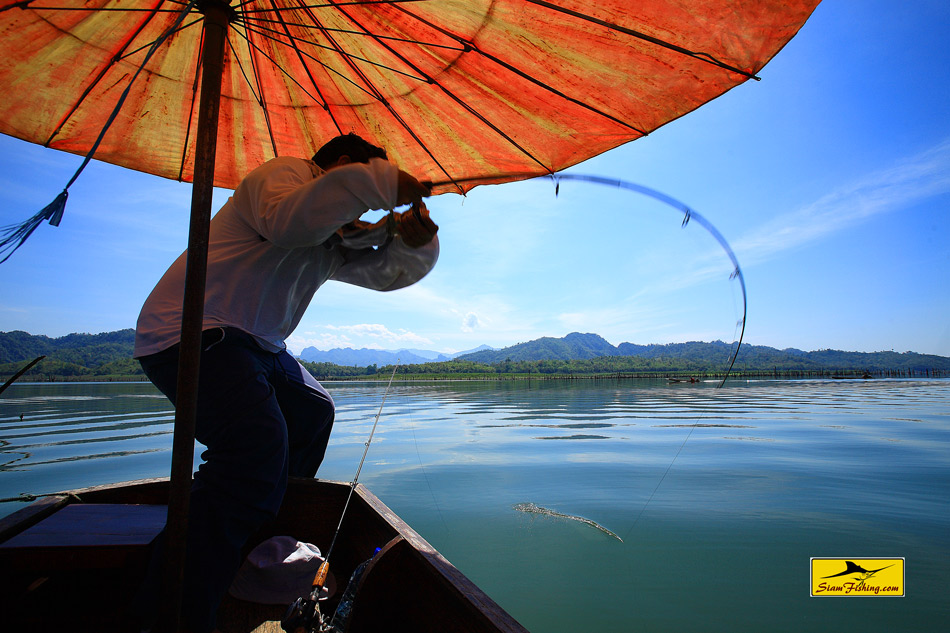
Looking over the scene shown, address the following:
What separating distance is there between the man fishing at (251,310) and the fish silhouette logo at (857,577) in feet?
12.4

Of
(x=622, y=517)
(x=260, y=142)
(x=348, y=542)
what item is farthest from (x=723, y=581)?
(x=260, y=142)

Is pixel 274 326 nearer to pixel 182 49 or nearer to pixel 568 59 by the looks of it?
pixel 182 49

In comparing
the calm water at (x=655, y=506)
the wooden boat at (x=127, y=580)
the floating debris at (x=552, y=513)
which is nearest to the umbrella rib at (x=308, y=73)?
the wooden boat at (x=127, y=580)

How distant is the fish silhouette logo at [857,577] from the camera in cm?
344

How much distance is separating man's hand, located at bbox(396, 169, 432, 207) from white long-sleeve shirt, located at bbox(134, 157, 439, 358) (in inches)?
1.2

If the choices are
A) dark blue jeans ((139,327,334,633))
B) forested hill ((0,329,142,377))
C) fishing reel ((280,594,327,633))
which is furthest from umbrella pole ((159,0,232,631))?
forested hill ((0,329,142,377))

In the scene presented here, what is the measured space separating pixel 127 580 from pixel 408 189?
74.3 inches

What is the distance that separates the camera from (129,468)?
710 cm

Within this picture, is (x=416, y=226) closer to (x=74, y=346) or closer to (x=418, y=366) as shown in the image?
(x=418, y=366)

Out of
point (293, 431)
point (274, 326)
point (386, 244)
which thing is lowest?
point (293, 431)

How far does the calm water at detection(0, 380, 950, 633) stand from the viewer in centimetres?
322

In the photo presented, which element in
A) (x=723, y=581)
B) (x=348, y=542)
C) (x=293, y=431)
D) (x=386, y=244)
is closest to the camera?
(x=386, y=244)

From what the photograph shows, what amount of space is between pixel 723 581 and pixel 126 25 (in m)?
4.85

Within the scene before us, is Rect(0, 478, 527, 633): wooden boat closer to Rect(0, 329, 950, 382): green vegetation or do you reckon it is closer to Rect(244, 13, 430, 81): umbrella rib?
Rect(244, 13, 430, 81): umbrella rib
